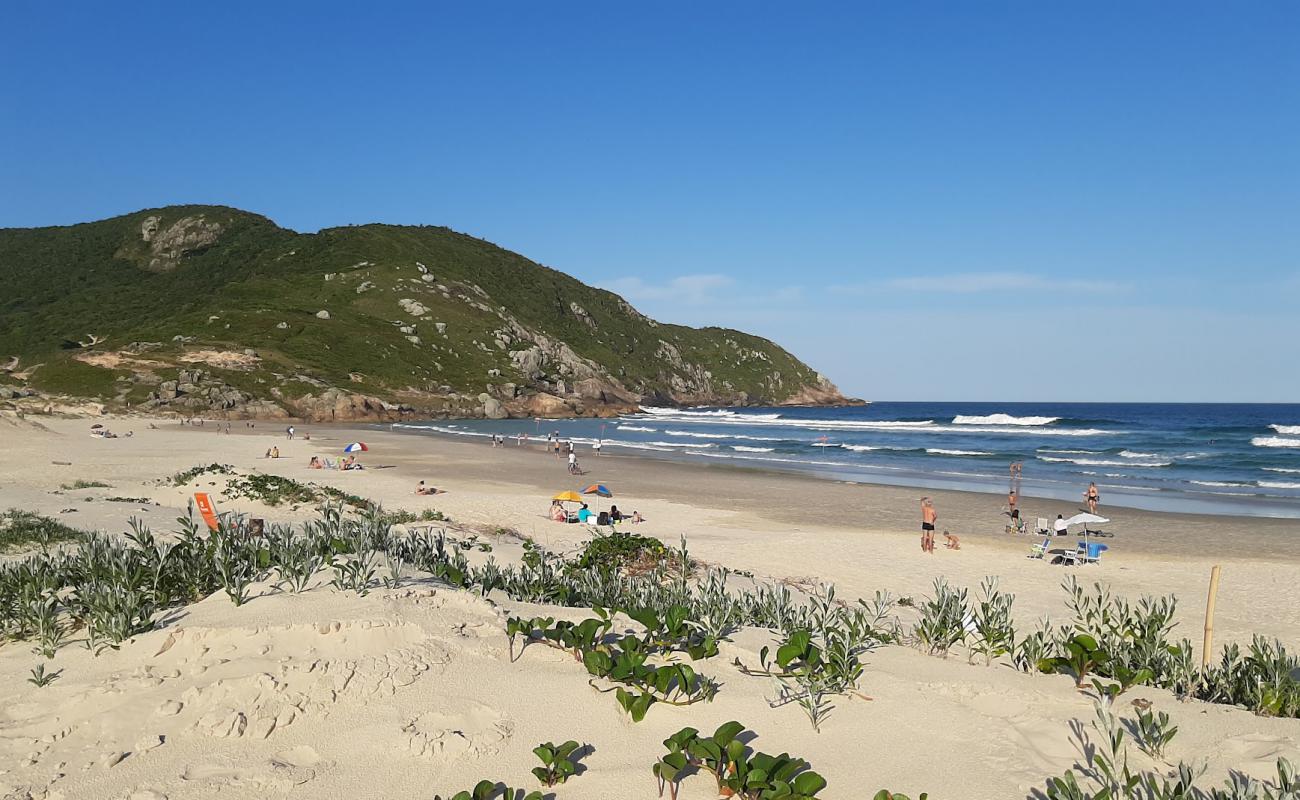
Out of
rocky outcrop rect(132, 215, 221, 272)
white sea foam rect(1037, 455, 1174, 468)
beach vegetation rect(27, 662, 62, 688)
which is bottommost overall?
white sea foam rect(1037, 455, 1174, 468)

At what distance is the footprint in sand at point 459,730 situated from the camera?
406cm

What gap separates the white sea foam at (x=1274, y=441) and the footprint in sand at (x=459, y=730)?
239 ft

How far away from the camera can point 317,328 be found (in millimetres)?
113500

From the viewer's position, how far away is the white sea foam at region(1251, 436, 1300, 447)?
193ft

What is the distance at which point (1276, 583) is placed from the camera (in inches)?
612

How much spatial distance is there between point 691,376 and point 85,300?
404 feet

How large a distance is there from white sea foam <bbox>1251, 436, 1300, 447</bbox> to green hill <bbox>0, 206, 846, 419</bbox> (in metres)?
85.7

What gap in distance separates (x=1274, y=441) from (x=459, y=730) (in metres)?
79.7

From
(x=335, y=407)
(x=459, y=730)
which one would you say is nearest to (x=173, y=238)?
(x=335, y=407)

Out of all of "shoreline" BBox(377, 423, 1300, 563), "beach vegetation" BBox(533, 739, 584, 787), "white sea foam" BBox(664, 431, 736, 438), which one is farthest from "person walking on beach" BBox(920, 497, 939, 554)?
"white sea foam" BBox(664, 431, 736, 438)

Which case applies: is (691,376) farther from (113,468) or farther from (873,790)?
(873,790)

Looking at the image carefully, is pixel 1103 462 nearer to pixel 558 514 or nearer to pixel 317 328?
pixel 558 514

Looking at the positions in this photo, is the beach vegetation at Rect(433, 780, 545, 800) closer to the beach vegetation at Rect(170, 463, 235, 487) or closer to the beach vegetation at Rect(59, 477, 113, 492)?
the beach vegetation at Rect(59, 477, 113, 492)

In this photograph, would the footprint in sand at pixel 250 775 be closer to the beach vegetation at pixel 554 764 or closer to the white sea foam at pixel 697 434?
the beach vegetation at pixel 554 764
